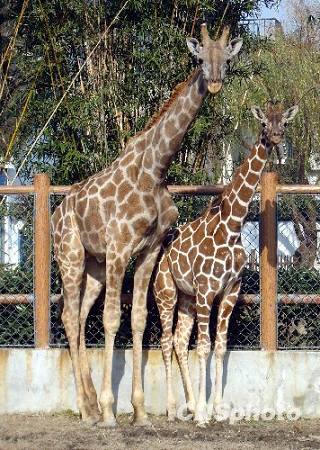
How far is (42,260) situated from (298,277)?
8.56ft

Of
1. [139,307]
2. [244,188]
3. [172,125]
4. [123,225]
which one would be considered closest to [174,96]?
[172,125]

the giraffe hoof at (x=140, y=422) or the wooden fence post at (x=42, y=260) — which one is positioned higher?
the wooden fence post at (x=42, y=260)

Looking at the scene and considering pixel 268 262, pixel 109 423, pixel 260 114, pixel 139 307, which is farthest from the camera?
pixel 268 262

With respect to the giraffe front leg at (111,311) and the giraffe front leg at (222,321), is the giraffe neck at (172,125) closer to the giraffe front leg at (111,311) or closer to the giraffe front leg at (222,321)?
the giraffe front leg at (111,311)

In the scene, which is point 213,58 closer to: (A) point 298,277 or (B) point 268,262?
(B) point 268,262

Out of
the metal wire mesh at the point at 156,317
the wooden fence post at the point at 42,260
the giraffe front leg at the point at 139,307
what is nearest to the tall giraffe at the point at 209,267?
the giraffe front leg at the point at 139,307

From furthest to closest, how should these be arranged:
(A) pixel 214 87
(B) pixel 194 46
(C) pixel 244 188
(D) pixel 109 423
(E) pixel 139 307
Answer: (E) pixel 139 307, (C) pixel 244 188, (D) pixel 109 423, (B) pixel 194 46, (A) pixel 214 87

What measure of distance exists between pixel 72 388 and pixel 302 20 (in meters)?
16.9

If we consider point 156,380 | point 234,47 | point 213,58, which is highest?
point 234,47

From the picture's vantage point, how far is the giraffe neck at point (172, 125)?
30.7 ft

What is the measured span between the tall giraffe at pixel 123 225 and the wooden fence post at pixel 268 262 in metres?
1.09

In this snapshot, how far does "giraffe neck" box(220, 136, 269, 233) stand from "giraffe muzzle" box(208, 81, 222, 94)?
980 mm

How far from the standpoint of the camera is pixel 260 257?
10.3m

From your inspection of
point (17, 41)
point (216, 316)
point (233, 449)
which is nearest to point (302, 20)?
point (17, 41)
